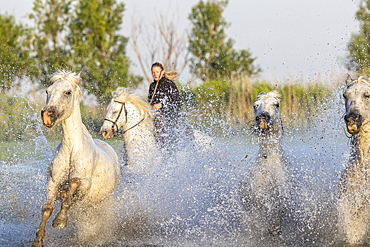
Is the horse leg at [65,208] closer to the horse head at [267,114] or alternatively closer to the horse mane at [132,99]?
the horse mane at [132,99]

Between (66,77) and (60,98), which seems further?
(66,77)

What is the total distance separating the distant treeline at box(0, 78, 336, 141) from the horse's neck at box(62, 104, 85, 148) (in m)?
4.96

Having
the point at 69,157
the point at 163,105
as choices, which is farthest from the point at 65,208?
the point at 163,105

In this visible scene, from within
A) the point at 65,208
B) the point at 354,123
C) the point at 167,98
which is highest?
the point at 167,98

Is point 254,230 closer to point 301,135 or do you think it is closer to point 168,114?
point 168,114

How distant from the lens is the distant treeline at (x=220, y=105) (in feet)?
32.6

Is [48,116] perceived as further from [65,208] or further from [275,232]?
[275,232]

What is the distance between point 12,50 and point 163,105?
16.4 m

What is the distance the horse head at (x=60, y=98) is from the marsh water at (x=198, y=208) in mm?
1292

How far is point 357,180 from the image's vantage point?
12.9 feet

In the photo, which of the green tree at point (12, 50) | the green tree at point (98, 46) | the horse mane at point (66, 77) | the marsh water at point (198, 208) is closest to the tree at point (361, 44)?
the marsh water at point (198, 208)

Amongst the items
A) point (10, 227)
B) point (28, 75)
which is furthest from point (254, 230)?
point (28, 75)

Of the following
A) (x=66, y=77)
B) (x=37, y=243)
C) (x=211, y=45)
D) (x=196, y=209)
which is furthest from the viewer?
(x=211, y=45)

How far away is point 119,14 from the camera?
822 inches
